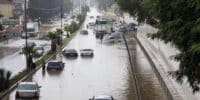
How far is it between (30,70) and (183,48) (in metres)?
30.4

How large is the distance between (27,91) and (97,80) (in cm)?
1242

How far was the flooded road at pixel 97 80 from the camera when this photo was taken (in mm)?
37719

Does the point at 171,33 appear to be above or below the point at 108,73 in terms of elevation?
above

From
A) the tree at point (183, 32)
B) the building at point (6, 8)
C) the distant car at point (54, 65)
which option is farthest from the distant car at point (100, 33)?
the tree at point (183, 32)

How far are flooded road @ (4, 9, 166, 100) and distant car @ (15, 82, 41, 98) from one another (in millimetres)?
1245

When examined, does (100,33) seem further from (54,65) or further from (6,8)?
(54,65)

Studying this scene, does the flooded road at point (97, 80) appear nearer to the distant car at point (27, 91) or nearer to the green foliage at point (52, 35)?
the distant car at point (27, 91)

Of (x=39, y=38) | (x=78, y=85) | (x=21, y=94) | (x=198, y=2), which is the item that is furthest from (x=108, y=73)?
(x=39, y=38)

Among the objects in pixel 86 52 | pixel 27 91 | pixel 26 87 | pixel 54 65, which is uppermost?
pixel 26 87

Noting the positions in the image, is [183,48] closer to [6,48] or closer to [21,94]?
[21,94]

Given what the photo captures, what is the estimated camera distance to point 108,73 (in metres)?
51.1

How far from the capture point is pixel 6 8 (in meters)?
128

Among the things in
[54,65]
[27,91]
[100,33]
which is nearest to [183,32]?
[27,91]

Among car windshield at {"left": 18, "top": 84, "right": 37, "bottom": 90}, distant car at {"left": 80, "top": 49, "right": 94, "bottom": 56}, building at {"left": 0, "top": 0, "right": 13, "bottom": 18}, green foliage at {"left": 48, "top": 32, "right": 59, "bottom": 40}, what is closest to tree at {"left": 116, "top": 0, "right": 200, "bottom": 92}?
car windshield at {"left": 18, "top": 84, "right": 37, "bottom": 90}
